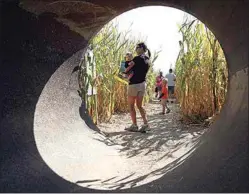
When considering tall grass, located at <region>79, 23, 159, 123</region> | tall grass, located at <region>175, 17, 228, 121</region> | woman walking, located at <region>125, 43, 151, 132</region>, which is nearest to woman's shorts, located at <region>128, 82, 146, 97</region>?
woman walking, located at <region>125, 43, 151, 132</region>

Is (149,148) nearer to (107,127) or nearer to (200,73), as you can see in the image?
(107,127)

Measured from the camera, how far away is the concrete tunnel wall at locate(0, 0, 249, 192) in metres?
1.90

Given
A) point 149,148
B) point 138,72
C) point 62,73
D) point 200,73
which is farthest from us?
point 200,73

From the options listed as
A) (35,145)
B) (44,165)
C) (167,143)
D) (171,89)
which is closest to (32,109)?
(35,145)

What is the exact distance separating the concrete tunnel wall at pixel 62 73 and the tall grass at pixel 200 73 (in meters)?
2.25

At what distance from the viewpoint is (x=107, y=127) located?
16.7ft

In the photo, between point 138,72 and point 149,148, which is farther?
point 138,72

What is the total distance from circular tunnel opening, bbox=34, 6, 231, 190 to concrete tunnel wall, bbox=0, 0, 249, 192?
0.14 metres

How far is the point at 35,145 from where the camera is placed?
8.02 ft

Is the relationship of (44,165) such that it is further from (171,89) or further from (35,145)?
(171,89)

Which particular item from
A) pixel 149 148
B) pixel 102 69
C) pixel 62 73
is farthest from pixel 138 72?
pixel 62 73

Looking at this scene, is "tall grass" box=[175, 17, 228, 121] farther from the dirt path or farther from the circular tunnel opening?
the dirt path

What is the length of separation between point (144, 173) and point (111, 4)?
1.68 meters

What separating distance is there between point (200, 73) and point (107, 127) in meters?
1.84
